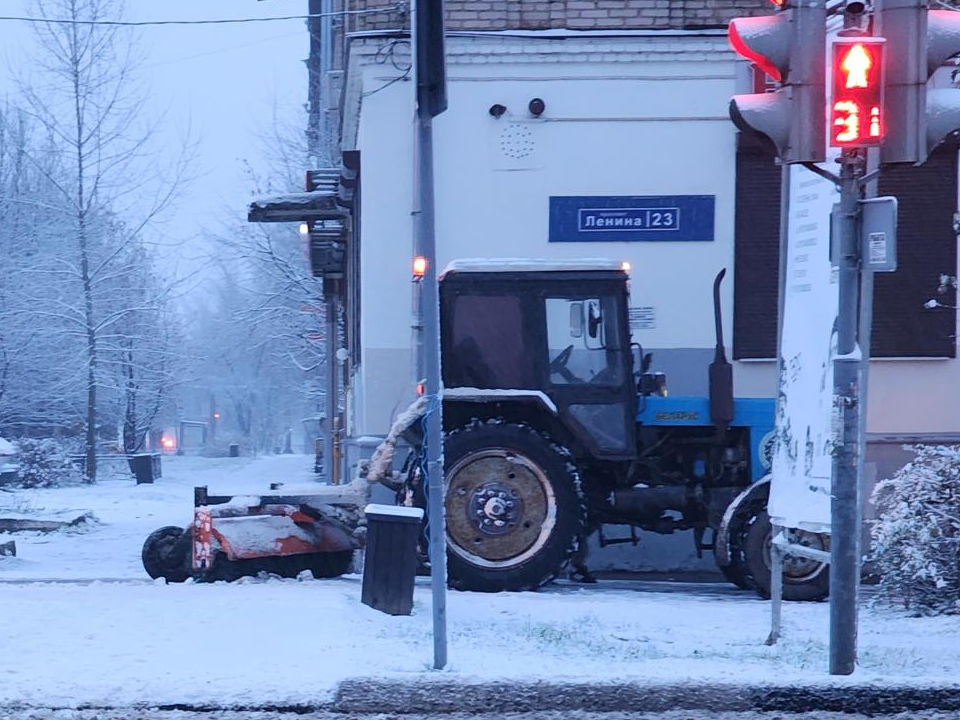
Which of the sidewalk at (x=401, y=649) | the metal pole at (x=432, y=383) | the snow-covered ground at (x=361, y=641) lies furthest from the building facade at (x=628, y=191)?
the metal pole at (x=432, y=383)

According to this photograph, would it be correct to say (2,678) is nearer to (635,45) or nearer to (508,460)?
(508,460)

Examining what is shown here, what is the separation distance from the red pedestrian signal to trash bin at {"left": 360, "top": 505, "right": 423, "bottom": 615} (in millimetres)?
3702

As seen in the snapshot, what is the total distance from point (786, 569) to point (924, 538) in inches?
57.0

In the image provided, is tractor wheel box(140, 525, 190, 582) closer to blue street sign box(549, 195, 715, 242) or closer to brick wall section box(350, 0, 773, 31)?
blue street sign box(549, 195, 715, 242)

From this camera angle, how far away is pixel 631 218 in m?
13.6

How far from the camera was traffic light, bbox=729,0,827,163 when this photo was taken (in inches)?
292

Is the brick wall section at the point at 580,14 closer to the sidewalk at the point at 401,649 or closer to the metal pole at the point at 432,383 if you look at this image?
the sidewalk at the point at 401,649

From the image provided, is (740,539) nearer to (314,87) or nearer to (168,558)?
(168,558)

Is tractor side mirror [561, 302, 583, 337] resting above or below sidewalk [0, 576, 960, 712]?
above

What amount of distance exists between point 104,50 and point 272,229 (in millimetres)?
7164

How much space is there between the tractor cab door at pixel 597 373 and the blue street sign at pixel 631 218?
2126 millimetres

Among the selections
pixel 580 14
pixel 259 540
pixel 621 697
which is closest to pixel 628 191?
pixel 580 14

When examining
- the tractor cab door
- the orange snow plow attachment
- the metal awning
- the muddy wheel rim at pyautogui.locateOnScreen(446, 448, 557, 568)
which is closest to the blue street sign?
the tractor cab door

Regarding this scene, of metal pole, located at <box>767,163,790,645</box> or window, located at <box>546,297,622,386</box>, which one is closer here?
metal pole, located at <box>767,163,790,645</box>
